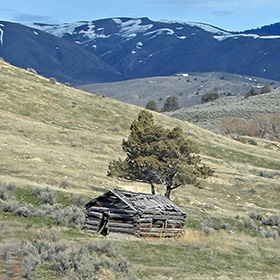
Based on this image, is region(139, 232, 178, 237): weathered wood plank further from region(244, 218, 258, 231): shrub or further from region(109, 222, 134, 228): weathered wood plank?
region(244, 218, 258, 231): shrub

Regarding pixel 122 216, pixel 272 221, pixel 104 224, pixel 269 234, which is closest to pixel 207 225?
pixel 269 234

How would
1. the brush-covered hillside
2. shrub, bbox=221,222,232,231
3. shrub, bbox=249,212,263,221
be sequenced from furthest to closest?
shrub, bbox=249,212,263,221, shrub, bbox=221,222,232,231, the brush-covered hillside

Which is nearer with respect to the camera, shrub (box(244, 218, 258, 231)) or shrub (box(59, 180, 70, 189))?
shrub (box(244, 218, 258, 231))

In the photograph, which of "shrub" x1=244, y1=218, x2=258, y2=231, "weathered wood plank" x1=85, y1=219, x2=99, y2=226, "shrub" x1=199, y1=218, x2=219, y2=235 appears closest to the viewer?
"weathered wood plank" x1=85, y1=219, x2=99, y2=226

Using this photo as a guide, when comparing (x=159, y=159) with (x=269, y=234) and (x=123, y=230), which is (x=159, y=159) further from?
(x=123, y=230)

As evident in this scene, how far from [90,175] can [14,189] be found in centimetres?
1068

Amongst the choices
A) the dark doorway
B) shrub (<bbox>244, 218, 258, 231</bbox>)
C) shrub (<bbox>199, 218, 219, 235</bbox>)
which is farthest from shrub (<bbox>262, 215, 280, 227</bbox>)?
the dark doorway

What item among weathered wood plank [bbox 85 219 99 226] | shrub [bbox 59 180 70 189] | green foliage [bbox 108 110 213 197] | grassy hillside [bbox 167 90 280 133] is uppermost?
grassy hillside [bbox 167 90 280 133]

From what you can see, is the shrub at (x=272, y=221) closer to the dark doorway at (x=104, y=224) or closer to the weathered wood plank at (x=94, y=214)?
the dark doorway at (x=104, y=224)

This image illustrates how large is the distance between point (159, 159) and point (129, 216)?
36.2 ft

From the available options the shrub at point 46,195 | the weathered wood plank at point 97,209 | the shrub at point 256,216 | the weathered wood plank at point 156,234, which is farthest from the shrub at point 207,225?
the shrub at point 46,195

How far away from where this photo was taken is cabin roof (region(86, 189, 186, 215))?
90.5 ft

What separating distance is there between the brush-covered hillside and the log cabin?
741mm

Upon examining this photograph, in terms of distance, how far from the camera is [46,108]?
6562 centimetres
